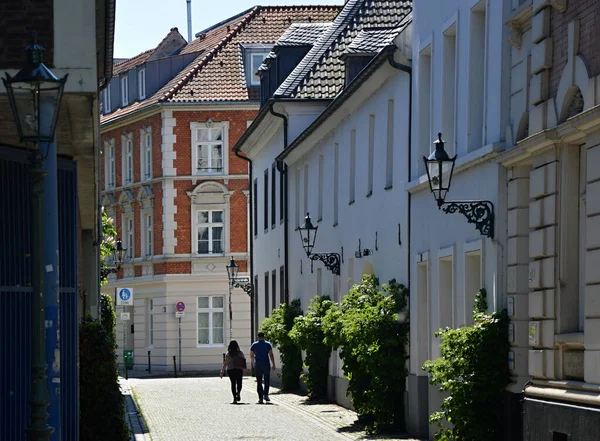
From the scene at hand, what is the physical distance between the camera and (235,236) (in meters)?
57.8

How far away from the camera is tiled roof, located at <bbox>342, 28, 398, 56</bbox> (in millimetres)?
29641

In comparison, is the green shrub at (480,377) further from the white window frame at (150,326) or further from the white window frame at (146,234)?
the white window frame at (146,234)

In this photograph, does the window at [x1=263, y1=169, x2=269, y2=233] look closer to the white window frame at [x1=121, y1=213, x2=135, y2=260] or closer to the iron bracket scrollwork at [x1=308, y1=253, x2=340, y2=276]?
the iron bracket scrollwork at [x1=308, y1=253, x2=340, y2=276]

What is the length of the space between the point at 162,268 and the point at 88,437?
1557 inches

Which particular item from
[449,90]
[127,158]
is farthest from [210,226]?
[449,90]

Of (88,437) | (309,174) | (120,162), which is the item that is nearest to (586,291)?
(88,437)

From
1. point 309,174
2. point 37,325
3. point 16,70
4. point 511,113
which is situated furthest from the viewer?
point 309,174

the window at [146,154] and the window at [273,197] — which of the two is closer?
the window at [273,197]

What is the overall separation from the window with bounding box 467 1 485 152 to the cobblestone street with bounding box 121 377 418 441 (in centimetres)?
494

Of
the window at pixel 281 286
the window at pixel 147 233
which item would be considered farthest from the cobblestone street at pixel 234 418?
the window at pixel 147 233

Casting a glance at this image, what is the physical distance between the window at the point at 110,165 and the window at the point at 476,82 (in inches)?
1757

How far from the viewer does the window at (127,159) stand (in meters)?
60.7

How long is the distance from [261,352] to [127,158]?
2973 centimetres

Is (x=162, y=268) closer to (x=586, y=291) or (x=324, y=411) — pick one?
(x=324, y=411)
